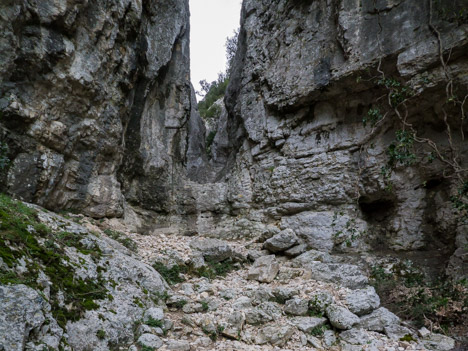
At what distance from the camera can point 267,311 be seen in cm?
596

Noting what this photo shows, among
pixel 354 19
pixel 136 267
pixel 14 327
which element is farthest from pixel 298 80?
pixel 14 327

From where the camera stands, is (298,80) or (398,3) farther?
(298,80)

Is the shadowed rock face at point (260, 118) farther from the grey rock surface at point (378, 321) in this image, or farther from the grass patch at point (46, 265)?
the grass patch at point (46, 265)

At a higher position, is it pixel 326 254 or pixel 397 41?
pixel 397 41

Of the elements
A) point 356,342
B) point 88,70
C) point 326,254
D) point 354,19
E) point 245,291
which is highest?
point 354,19

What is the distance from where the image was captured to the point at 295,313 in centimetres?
617

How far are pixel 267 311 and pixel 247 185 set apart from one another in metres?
8.50

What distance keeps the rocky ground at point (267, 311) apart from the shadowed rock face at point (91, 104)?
138 inches

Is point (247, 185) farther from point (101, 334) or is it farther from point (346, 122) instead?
point (101, 334)

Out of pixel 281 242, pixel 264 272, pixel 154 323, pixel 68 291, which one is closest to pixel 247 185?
pixel 281 242

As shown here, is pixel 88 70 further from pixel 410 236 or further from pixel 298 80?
pixel 410 236

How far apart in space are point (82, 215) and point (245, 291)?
20.3 feet

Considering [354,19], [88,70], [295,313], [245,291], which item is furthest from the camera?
[354,19]

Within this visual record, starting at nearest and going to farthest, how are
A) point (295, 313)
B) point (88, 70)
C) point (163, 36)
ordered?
point (295, 313) < point (88, 70) < point (163, 36)
